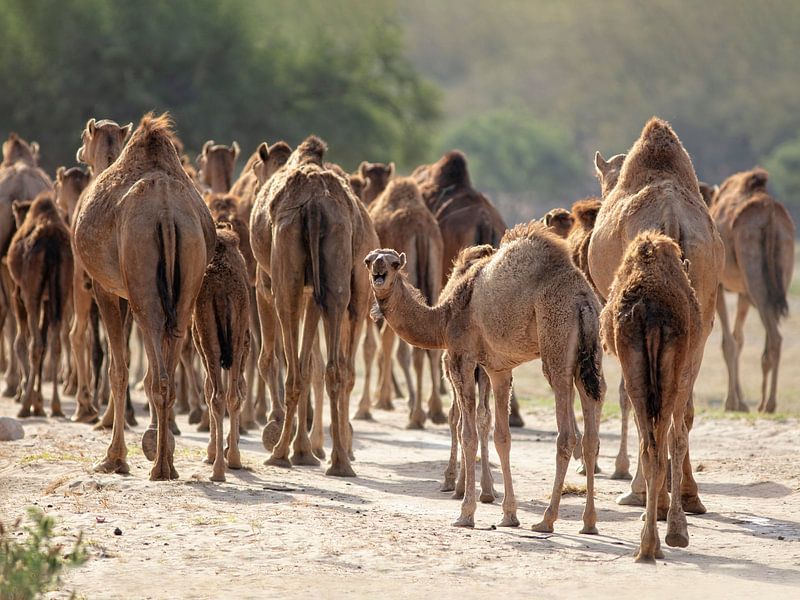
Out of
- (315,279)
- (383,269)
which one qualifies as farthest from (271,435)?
(383,269)

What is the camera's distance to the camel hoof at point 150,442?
1097cm

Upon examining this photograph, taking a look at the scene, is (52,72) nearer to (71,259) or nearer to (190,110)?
(190,110)

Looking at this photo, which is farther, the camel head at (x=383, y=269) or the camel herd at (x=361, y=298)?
the camel head at (x=383, y=269)

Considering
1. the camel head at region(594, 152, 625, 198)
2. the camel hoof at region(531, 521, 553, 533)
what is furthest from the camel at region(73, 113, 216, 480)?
the camel head at region(594, 152, 625, 198)

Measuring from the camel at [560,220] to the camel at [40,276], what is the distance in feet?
17.6

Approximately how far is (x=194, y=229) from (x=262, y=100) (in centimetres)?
2946

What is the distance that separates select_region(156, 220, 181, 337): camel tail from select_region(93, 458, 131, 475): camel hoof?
1.12 meters

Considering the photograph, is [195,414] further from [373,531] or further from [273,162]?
[373,531]

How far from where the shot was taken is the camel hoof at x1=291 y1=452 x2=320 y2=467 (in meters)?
11.8

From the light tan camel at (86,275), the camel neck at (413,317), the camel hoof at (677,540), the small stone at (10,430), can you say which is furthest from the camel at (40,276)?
the camel hoof at (677,540)

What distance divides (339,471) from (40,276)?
5153 millimetres

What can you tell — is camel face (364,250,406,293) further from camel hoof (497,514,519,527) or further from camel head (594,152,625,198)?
camel head (594,152,625,198)

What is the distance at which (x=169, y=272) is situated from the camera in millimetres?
10336

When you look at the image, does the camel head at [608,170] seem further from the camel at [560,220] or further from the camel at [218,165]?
the camel at [218,165]
